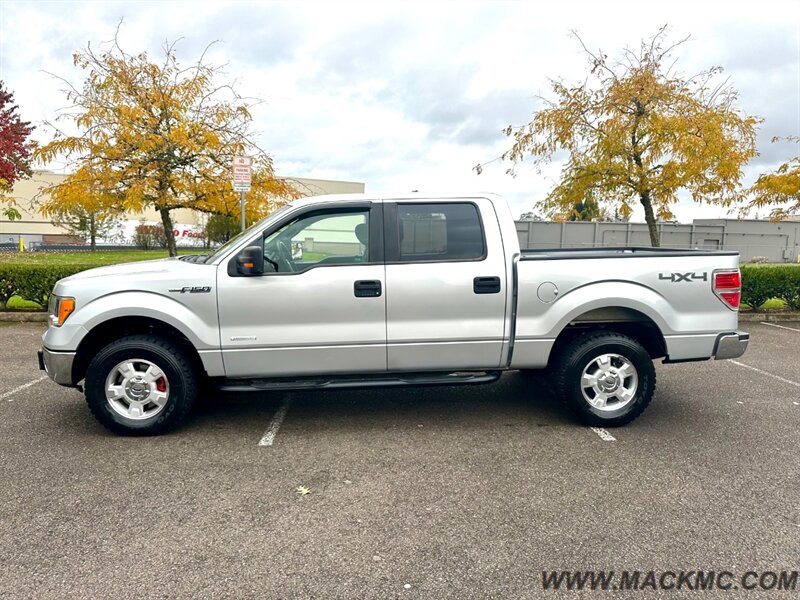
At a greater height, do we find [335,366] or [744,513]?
[335,366]

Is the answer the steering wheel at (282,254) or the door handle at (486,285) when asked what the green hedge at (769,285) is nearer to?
the door handle at (486,285)

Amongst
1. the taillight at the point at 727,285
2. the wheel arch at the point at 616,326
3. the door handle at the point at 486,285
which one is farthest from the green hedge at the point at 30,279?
the taillight at the point at 727,285

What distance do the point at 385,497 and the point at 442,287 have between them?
1.67m

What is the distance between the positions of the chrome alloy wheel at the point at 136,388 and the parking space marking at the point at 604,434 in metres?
3.50

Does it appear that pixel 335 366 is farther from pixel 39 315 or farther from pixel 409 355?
pixel 39 315

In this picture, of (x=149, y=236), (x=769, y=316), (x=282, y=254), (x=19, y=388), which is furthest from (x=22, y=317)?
(x=149, y=236)

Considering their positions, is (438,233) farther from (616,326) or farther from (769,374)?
(769,374)

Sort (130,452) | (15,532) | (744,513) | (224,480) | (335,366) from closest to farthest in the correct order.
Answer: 1. (15,532)
2. (744,513)
3. (224,480)
4. (130,452)
5. (335,366)

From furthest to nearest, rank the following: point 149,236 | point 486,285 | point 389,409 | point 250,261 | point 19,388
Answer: point 149,236, point 19,388, point 389,409, point 486,285, point 250,261

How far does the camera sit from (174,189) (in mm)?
10711

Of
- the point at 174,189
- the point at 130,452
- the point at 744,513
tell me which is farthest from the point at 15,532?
the point at 174,189

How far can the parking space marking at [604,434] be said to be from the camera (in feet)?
14.0

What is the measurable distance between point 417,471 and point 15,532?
2352 mm

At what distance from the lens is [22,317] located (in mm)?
9391
